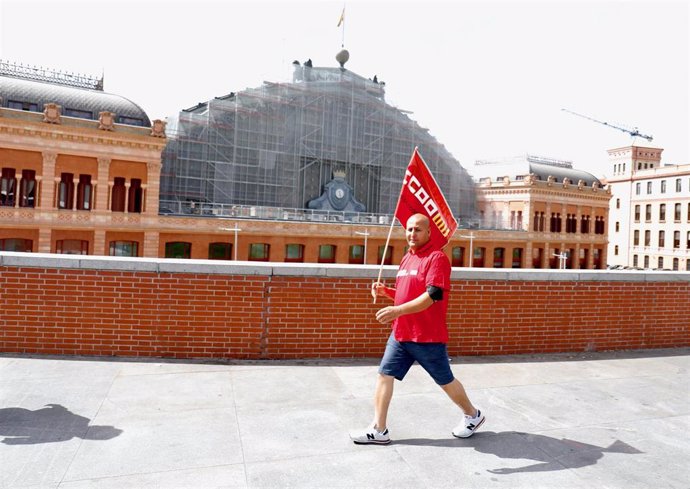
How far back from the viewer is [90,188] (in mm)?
36281

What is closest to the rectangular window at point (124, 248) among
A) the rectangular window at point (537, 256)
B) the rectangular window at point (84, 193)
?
the rectangular window at point (84, 193)

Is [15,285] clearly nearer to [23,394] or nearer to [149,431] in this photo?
[23,394]

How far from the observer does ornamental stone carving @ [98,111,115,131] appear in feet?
118

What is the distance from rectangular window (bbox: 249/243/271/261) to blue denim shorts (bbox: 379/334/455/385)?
3614cm

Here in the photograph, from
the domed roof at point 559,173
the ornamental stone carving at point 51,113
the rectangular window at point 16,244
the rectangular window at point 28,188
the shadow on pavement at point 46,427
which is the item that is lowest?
the shadow on pavement at point 46,427

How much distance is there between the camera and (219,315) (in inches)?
285

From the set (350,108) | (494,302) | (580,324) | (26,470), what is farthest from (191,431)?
(350,108)

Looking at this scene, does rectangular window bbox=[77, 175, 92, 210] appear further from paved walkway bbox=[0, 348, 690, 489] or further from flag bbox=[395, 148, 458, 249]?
flag bbox=[395, 148, 458, 249]

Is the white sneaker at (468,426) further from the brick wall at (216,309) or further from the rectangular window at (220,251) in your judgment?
the rectangular window at (220,251)

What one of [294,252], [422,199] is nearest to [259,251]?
[294,252]

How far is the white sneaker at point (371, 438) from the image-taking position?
15.0ft

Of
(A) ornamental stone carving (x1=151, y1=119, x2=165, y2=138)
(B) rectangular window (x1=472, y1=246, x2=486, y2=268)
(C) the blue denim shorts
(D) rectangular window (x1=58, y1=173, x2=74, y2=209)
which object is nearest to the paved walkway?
(C) the blue denim shorts

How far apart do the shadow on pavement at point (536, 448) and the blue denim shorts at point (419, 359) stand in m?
0.60

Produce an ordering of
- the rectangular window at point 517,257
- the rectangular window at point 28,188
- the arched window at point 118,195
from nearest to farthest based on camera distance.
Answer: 1. the rectangular window at point 28,188
2. the arched window at point 118,195
3. the rectangular window at point 517,257
